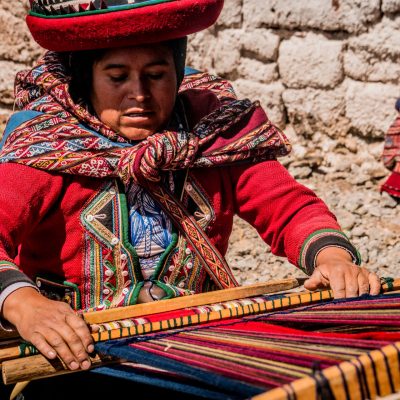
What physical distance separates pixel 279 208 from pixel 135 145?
0.48 metres

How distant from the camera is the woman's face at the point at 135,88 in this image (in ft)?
8.52

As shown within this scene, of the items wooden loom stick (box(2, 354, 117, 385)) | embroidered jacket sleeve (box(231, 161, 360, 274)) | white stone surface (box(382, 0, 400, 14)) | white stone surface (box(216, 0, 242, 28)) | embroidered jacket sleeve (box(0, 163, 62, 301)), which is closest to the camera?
wooden loom stick (box(2, 354, 117, 385))

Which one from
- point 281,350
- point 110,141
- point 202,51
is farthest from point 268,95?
point 281,350

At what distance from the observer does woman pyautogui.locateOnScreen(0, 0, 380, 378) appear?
254cm

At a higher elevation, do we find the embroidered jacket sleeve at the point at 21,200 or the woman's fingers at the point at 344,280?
A: the embroidered jacket sleeve at the point at 21,200

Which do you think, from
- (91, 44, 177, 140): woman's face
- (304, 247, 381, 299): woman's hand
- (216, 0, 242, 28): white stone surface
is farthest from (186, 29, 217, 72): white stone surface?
(304, 247, 381, 299): woman's hand

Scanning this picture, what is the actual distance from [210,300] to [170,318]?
23 centimetres

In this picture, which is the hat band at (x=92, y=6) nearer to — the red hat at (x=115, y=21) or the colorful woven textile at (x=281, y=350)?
the red hat at (x=115, y=21)

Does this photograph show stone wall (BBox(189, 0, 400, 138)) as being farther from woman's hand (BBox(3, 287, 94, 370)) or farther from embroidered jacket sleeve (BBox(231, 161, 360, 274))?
woman's hand (BBox(3, 287, 94, 370))

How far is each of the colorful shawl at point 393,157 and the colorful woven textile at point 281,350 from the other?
2949 millimetres

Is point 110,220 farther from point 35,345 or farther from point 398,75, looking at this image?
point 398,75

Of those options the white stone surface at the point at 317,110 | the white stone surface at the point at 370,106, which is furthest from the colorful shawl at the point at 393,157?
the white stone surface at the point at 317,110

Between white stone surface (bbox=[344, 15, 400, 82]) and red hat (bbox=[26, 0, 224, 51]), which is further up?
white stone surface (bbox=[344, 15, 400, 82])

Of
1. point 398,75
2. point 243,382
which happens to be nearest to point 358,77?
point 398,75
